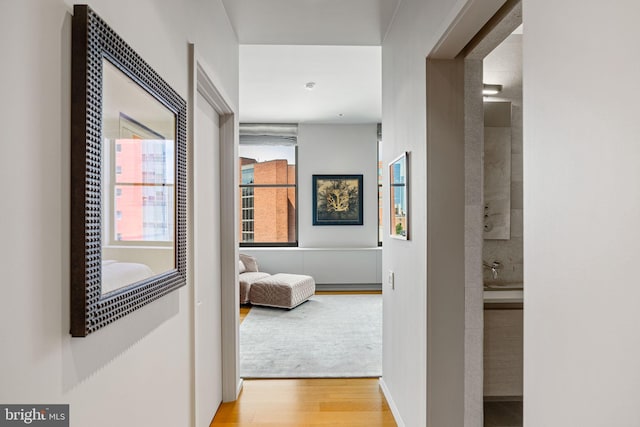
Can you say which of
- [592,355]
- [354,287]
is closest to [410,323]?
[592,355]

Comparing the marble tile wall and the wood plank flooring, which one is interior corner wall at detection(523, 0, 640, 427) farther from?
the marble tile wall

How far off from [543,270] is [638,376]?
1.04 feet

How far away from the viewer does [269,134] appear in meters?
7.01

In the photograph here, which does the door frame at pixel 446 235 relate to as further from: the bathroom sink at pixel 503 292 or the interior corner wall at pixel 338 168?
the interior corner wall at pixel 338 168

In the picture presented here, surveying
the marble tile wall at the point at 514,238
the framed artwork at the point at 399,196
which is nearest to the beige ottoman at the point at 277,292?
the framed artwork at the point at 399,196

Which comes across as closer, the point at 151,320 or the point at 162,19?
the point at 151,320

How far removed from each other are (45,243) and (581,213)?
3.52 feet

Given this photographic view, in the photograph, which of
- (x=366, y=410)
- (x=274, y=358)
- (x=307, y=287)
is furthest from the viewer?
(x=307, y=287)

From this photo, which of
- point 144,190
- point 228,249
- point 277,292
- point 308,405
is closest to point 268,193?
point 277,292

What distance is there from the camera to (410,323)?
213cm

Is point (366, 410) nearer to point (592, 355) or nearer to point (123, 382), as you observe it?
point (123, 382)

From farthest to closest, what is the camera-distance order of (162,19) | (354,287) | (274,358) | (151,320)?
1. (354,287)
2. (274,358)
3. (162,19)
4. (151,320)

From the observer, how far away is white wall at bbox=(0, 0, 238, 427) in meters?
0.70

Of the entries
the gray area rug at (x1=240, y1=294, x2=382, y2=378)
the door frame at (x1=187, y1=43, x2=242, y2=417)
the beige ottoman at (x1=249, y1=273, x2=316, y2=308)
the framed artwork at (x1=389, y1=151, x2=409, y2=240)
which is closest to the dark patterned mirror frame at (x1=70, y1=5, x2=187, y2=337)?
the framed artwork at (x1=389, y1=151, x2=409, y2=240)
